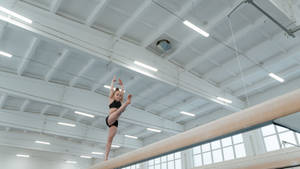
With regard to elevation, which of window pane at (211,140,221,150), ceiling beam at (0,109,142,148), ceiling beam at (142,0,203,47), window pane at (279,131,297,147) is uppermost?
ceiling beam at (142,0,203,47)

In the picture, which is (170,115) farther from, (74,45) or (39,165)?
(39,165)

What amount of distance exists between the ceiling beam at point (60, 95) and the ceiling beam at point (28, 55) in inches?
15.8

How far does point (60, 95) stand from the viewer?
10.2 m

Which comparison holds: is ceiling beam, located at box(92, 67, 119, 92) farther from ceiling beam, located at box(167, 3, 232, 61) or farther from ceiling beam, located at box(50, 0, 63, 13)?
ceiling beam, located at box(50, 0, 63, 13)

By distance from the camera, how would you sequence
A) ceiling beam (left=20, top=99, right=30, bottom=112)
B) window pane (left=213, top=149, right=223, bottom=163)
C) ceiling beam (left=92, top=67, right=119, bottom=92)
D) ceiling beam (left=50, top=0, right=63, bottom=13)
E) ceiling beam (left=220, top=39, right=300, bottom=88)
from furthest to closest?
ceiling beam (left=20, top=99, right=30, bottom=112) → window pane (left=213, top=149, right=223, bottom=163) → ceiling beam (left=92, top=67, right=119, bottom=92) → ceiling beam (left=220, top=39, right=300, bottom=88) → ceiling beam (left=50, top=0, right=63, bottom=13)

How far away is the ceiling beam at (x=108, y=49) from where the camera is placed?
650 centimetres

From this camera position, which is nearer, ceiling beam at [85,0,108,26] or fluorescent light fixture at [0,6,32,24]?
fluorescent light fixture at [0,6,32,24]

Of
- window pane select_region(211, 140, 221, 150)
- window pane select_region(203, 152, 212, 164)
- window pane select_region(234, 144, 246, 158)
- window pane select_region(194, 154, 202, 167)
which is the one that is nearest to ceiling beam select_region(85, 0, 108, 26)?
window pane select_region(234, 144, 246, 158)

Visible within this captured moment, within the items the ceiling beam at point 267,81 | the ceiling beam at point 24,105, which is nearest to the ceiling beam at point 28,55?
the ceiling beam at point 24,105

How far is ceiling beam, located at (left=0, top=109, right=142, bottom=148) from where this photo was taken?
12463 millimetres

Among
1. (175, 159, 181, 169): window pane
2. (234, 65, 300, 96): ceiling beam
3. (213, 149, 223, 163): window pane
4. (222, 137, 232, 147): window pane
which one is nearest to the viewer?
(234, 65, 300, 96): ceiling beam

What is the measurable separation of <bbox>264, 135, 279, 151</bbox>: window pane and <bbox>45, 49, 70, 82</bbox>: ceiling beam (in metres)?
9.51

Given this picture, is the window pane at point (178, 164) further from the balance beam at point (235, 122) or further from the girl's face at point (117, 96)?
the balance beam at point (235, 122)

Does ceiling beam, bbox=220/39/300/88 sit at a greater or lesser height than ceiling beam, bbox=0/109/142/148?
greater
